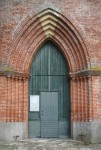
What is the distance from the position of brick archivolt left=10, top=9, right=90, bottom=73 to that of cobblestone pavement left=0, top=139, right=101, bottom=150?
270 centimetres

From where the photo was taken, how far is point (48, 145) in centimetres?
1000

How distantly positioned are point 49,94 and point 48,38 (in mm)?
2240

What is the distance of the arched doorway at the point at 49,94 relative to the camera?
1177 cm

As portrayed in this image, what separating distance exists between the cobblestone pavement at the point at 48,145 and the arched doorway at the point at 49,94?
73 cm

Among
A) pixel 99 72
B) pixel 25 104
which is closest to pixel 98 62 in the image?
pixel 99 72

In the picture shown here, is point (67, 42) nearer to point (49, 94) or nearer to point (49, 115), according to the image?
point (49, 94)

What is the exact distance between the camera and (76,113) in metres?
11.4

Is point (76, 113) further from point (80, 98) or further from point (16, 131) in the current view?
point (16, 131)

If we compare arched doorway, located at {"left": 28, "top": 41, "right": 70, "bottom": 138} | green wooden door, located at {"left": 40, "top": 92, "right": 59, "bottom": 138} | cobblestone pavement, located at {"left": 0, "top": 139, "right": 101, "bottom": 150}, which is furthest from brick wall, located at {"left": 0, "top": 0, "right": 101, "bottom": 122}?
cobblestone pavement, located at {"left": 0, "top": 139, "right": 101, "bottom": 150}

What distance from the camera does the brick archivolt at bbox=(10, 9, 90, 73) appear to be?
36.9 ft

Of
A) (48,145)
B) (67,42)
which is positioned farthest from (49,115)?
(67,42)

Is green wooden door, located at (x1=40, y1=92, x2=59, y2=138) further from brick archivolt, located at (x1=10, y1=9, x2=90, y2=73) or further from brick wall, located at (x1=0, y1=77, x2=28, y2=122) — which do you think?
brick archivolt, located at (x1=10, y1=9, x2=90, y2=73)

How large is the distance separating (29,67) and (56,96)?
1580 millimetres

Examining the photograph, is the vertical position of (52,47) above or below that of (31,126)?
above
